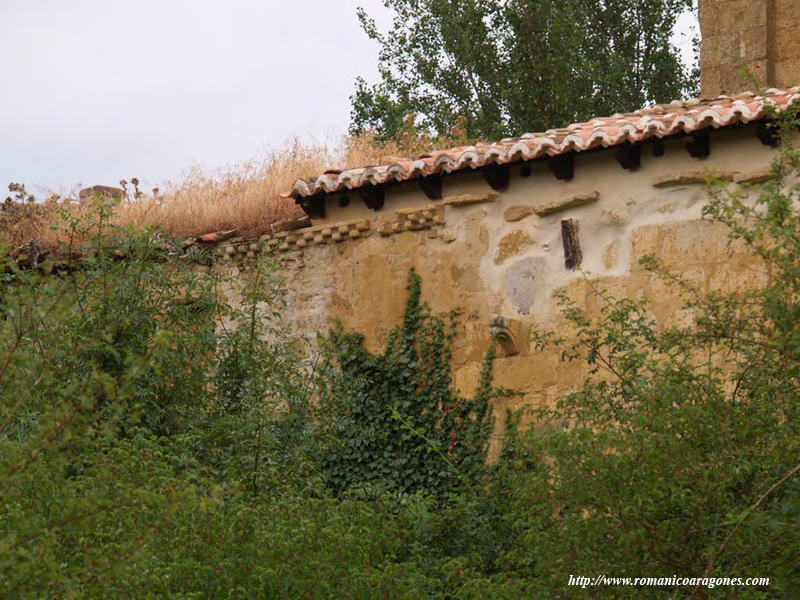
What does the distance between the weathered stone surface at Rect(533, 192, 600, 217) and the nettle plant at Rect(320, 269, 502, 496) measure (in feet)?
3.62

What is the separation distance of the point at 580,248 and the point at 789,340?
4.02m

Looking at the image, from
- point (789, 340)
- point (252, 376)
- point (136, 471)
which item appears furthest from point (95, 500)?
point (252, 376)

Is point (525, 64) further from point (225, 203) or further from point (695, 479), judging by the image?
point (695, 479)

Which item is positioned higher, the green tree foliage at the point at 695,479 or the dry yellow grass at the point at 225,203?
the dry yellow grass at the point at 225,203

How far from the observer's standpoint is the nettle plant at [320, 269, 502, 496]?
9.76 meters

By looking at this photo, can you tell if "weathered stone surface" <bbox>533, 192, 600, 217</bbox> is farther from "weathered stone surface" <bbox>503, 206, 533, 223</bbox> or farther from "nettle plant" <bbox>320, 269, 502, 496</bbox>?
"nettle plant" <bbox>320, 269, 502, 496</bbox>

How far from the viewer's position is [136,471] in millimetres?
6918

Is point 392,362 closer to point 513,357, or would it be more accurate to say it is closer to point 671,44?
point 513,357

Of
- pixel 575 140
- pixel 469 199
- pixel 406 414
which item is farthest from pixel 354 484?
pixel 575 140

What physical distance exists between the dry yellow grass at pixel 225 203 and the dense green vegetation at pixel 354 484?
257cm

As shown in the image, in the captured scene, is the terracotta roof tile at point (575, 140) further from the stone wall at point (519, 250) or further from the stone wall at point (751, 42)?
the stone wall at point (751, 42)

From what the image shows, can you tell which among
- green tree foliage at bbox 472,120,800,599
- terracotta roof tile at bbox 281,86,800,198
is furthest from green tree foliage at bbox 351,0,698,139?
green tree foliage at bbox 472,120,800,599

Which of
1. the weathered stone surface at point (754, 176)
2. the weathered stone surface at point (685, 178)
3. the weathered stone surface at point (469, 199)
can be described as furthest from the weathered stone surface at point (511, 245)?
the weathered stone surface at point (754, 176)

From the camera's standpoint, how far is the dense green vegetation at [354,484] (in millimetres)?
4785
